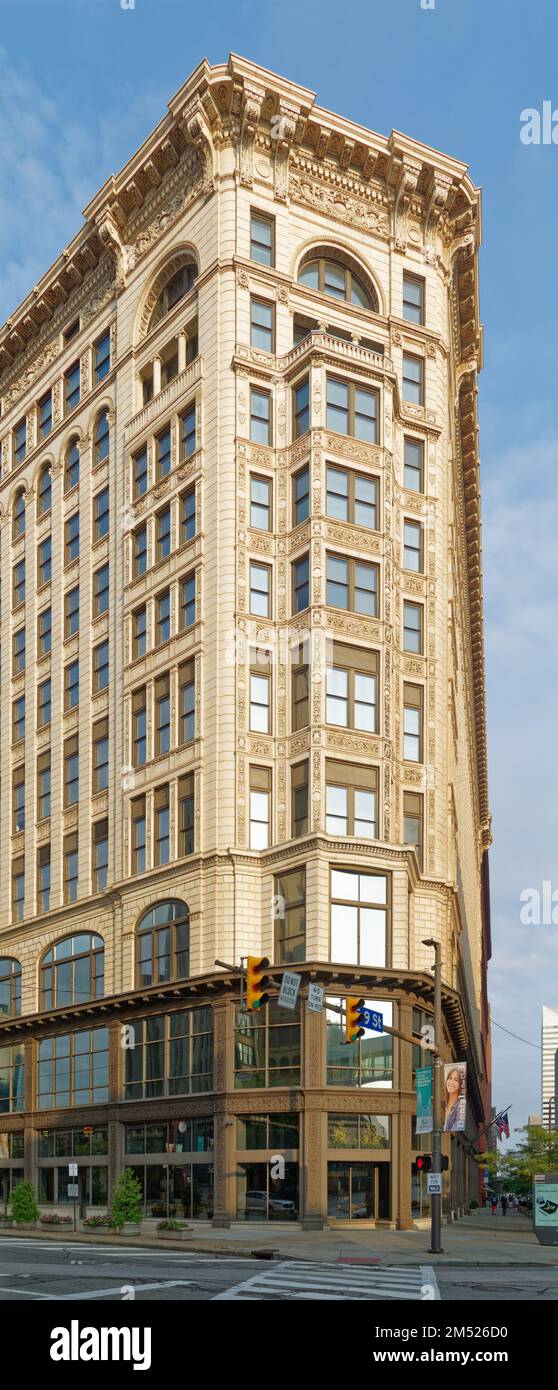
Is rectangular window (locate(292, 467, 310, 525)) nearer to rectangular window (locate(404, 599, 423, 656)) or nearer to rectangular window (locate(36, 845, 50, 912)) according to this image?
rectangular window (locate(404, 599, 423, 656))

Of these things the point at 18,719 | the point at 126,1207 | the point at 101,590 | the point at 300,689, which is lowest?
the point at 126,1207

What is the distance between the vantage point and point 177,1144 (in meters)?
51.5

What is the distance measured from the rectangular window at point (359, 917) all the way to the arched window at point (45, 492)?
32.2 m

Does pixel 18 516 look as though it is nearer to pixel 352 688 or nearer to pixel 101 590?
pixel 101 590

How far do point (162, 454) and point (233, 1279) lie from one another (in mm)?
40322

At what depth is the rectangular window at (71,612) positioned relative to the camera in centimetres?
6706

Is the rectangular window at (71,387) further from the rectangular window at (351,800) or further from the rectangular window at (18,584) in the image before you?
the rectangular window at (351,800)

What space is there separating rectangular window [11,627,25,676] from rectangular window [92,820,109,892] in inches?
572

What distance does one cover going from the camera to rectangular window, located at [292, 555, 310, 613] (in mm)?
52219

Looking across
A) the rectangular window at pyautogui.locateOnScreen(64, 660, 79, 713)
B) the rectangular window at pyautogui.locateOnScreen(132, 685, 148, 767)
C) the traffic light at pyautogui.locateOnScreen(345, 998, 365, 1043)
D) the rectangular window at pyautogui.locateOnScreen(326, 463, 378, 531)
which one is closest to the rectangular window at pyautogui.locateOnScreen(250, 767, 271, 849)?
the rectangular window at pyautogui.locateOnScreen(132, 685, 148, 767)

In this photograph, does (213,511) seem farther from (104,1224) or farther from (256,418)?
(104,1224)

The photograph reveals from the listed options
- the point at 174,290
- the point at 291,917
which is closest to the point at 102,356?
the point at 174,290

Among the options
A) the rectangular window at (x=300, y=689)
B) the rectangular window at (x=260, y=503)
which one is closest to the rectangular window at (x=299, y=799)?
the rectangular window at (x=300, y=689)

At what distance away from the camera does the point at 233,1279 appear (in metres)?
26.9
